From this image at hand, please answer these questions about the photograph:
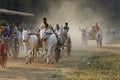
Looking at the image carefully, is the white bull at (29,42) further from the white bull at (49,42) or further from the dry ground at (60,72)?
the dry ground at (60,72)

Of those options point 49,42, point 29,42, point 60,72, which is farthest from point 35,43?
point 60,72

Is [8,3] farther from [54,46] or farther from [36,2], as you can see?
[54,46]

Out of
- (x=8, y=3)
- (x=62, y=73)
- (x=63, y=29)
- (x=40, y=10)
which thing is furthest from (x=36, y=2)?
(x=62, y=73)

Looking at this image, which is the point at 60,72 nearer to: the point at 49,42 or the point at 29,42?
the point at 49,42

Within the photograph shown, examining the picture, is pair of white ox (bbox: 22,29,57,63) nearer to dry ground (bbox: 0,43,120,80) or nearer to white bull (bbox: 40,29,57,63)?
white bull (bbox: 40,29,57,63)

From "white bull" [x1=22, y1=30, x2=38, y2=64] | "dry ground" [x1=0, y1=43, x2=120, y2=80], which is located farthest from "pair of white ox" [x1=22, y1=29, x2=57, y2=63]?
"dry ground" [x1=0, y1=43, x2=120, y2=80]

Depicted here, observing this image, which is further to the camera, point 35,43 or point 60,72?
point 35,43

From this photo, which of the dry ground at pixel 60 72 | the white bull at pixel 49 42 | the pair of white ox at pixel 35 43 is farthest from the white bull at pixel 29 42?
the dry ground at pixel 60 72

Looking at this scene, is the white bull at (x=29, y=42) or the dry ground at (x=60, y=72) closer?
the dry ground at (x=60, y=72)

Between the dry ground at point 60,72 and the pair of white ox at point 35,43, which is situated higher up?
the pair of white ox at point 35,43

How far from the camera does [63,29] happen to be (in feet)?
86.0

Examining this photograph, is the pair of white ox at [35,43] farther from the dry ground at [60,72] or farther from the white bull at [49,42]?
the dry ground at [60,72]

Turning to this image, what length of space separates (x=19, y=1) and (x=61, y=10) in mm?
9744

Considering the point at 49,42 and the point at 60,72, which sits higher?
the point at 49,42
